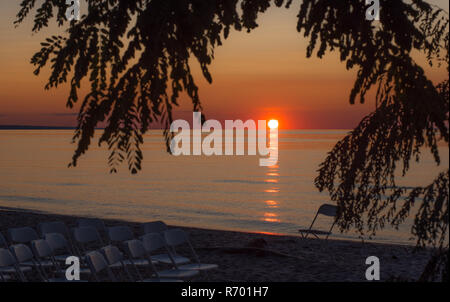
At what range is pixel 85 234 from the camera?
841 centimetres

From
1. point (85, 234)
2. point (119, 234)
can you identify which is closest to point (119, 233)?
point (119, 234)

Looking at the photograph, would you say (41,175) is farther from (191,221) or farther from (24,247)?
(24,247)

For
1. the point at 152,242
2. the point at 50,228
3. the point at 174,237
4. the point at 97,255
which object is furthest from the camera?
the point at 50,228

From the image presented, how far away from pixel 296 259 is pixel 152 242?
393 centimetres

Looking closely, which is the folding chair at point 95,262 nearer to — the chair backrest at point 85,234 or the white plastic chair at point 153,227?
the chair backrest at point 85,234

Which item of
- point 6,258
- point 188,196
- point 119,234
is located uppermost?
point 6,258

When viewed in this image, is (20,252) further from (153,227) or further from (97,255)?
(153,227)

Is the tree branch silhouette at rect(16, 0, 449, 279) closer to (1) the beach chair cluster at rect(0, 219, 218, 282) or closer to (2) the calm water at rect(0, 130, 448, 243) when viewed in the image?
(1) the beach chair cluster at rect(0, 219, 218, 282)

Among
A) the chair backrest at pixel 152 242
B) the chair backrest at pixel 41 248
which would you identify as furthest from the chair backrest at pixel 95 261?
the chair backrest at pixel 152 242

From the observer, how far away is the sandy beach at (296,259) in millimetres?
9302

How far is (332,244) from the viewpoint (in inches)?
521

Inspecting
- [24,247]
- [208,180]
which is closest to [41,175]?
[208,180]

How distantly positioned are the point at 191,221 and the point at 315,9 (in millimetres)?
18897

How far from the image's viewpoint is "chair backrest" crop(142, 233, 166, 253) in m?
7.49
